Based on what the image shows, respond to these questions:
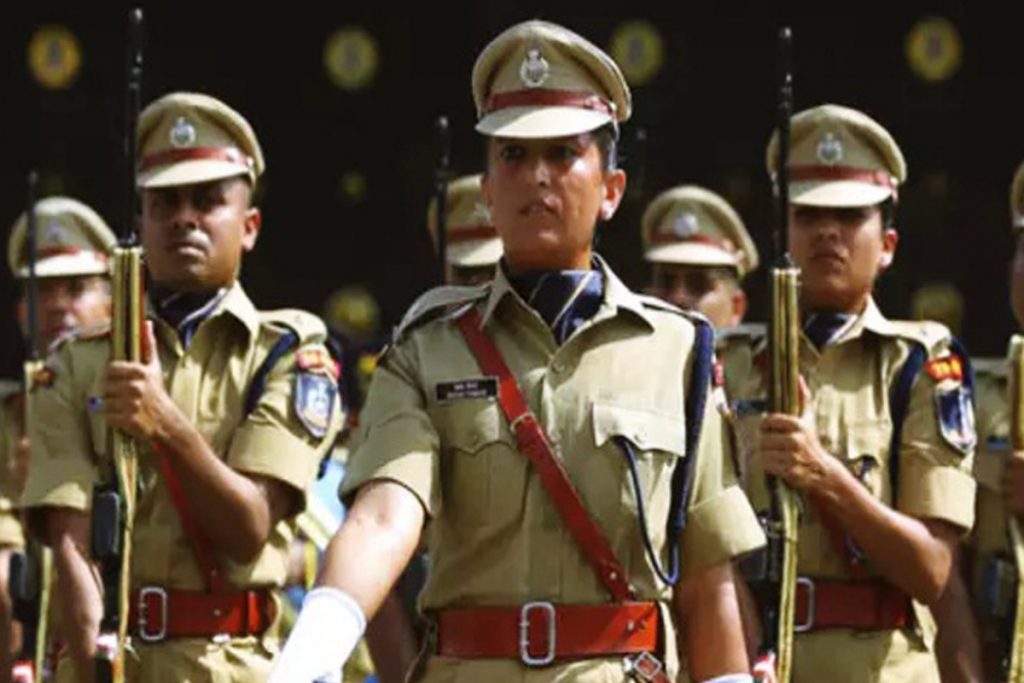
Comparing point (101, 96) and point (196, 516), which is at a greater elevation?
point (101, 96)

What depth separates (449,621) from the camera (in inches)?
324

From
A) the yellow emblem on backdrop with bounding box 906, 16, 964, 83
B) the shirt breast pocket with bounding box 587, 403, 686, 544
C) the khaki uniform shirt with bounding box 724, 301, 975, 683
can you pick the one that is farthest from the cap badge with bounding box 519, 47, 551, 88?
the yellow emblem on backdrop with bounding box 906, 16, 964, 83

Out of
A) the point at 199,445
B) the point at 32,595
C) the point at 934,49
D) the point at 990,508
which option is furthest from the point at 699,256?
the point at 199,445

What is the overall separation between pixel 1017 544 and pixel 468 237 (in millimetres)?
2088

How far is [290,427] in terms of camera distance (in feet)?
34.4

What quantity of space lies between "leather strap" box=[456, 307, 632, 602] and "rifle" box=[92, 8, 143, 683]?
2.06 metres

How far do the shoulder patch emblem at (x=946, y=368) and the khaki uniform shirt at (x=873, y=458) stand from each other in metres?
0.02

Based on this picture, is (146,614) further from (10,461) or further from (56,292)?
(56,292)

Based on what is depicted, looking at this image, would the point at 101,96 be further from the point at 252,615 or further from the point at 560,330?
the point at 560,330

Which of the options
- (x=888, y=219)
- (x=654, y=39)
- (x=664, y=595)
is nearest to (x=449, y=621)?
(x=664, y=595)

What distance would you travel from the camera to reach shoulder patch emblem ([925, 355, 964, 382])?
1034 centimetres

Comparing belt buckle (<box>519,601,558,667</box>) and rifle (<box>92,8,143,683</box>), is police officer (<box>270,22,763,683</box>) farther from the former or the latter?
rifle (<box>92,8,143,683</box>)

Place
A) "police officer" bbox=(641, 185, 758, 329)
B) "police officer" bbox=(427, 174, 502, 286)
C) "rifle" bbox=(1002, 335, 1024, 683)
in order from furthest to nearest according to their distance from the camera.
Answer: "police officer" bbox=(641, 185, 758, 329)
"police officer" bbox=(427, 174, 502, 286)
"rifle" bbox=(1002, 335, 1024, 683)

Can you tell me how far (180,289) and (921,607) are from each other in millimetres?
2135
